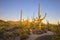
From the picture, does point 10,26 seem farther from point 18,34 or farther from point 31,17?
point 31,17

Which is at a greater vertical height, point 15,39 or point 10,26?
point 10,26

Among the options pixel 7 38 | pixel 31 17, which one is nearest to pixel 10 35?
pixel 7 38

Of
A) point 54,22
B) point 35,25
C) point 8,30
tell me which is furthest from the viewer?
point 35,25

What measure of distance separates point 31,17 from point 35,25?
691 mm

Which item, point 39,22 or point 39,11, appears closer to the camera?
point 39,11

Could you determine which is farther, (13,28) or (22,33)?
(13,28)

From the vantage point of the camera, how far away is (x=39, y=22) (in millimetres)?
5508

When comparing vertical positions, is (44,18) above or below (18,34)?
above

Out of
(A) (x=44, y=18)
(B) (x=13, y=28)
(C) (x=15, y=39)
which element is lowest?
(C) (x=15, y=39)

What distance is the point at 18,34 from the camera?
16.5 ft

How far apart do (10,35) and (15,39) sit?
0.23m

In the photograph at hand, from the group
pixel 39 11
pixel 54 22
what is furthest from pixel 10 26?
pixel 54 22

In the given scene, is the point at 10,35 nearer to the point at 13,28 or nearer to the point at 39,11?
the point at 13,28

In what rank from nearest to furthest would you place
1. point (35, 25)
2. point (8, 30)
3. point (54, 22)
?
point (54, 22) < point (8, 30) < point (35, 25)
